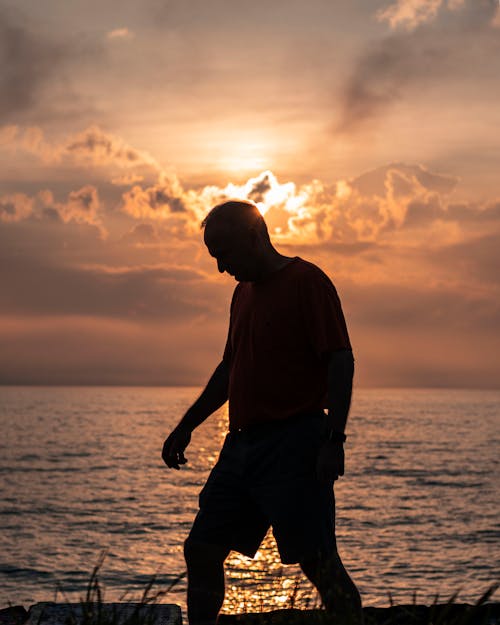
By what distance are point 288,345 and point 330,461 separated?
1.92 feet

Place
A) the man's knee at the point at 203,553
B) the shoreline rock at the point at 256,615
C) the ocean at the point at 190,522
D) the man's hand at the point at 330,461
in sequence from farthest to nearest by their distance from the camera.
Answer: the ocean at the point at 190,522 < the man's knee at the point at 203,553 < the man's hand at the point at 330,461 < the shoreline rock at the point at 256,615

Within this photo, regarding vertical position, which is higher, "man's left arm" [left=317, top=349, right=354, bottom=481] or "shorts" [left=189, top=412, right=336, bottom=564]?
"man's left arm" [left=317, top=349, right=354, bottom=481]

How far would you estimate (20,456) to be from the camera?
65.9 metres

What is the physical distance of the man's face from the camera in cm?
413

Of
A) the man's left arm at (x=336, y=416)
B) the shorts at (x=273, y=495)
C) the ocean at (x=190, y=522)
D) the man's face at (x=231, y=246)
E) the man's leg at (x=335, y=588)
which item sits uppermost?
the man's face at (x=231, y=246)

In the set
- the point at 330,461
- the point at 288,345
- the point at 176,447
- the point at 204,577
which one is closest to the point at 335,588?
the point at 330,461

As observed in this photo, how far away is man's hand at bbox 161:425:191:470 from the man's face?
0.99 meters

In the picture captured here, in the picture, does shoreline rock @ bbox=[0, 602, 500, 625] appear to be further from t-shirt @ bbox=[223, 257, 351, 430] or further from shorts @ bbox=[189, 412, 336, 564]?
t-shirt @ bbox=[223, 257, 351, 430]

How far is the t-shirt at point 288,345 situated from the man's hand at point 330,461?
0.26m

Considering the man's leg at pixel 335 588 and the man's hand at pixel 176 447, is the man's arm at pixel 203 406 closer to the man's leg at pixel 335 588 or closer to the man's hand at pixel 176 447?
the man's hand at pixel 176 447

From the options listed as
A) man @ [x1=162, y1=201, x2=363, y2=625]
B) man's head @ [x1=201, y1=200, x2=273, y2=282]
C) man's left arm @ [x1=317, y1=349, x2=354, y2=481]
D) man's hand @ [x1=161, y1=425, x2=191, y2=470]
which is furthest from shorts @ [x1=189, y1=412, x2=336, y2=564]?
man's head @ [x1=201, y1=200, x2=273, y2=282]

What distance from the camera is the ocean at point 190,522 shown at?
18438 mm

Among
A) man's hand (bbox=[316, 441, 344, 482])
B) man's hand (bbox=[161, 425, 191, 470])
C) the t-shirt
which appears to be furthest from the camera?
man's hand (bbox=[161, 425, 191, 470])

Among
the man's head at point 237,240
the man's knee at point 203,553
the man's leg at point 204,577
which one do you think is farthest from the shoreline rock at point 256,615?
the man's head at point 237,240
